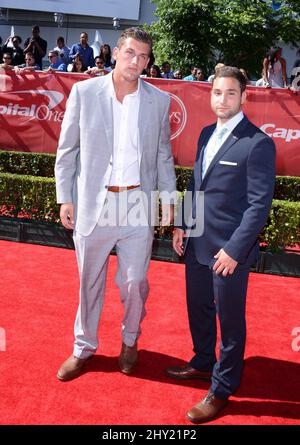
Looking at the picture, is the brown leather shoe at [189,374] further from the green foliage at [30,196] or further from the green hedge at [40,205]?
the green foliage at [30,196]

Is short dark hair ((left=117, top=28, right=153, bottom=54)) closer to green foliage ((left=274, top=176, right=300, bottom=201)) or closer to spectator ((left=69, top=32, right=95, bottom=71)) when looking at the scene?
green foliage ((left=274, top=176, right=300, bottom=201))

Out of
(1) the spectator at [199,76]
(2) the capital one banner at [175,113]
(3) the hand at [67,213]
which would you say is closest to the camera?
(3) the hand at [67,213]

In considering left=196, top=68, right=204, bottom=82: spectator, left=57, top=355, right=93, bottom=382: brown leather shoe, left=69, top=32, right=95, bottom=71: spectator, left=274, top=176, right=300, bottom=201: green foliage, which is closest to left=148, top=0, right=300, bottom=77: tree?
left=69, top=32, right=95, bottom=71: spectator

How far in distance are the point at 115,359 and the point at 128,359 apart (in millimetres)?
241

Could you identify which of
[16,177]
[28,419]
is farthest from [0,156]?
[28,419]

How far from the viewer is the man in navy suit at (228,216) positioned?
3.02 metres

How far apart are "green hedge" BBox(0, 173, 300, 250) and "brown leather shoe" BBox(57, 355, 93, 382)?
3573mm

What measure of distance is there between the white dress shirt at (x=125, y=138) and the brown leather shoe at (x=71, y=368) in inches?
53.6

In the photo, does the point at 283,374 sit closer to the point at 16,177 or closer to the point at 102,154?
the point at 102,154

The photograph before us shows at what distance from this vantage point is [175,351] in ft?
14.0

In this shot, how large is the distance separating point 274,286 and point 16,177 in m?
4.16

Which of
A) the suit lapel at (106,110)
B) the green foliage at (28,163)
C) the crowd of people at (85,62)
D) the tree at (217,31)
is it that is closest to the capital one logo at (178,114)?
the crowd of people at (85,62)

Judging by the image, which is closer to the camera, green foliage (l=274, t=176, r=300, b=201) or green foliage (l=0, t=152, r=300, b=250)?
green foliage (l=0, t=152, r=300, b=250)

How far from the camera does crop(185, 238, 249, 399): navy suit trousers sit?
10.5 feet
